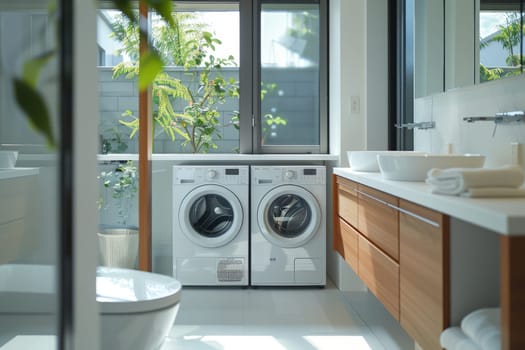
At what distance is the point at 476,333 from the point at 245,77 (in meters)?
3.44

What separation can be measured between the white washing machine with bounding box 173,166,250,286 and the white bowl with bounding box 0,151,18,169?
8.68 ft

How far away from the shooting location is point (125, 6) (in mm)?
683

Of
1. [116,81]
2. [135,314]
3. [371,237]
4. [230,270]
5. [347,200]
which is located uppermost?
[116,81]

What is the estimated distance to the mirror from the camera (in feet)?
7.64

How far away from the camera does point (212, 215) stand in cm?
425

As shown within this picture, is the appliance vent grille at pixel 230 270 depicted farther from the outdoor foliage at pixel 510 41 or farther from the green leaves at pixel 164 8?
the green leaves at pixel 164 8

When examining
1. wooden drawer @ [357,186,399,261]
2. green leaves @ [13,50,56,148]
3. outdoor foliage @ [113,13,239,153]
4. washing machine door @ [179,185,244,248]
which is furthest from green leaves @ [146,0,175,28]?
outdoor foliage @ [113,13,239,153]

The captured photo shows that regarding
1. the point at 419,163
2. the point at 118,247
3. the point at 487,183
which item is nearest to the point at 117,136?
the point at 118,247

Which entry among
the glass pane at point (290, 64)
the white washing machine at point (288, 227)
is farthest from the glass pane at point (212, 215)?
the glass pane at point (290, 64)

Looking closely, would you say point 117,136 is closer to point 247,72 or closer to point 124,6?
point 247,72

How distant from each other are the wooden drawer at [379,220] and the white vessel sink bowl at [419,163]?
4.4 inches

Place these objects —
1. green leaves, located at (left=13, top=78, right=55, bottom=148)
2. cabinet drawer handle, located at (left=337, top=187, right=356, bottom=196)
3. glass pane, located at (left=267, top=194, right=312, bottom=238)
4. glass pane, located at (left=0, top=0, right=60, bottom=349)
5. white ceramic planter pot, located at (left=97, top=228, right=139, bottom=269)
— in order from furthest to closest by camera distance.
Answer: glass pane, located at (left=267, top=194, right=312, bottom=238), cabinet drawer handle, located at (left=337, top=187, right=356, bottom=196), white ceramic planter pot, located at (left=97, top=228, right=139, bottom=269), glass pane, located at (left=0, top=0, right=60, bottom=349), green leaves, located at (left=13, top=78, right=55, bottom=148)

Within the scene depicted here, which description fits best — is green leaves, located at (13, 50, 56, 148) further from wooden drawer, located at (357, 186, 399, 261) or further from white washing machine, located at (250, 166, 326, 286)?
white washing machine, located at (250, 166, 326, 286)

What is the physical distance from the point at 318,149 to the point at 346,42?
934mm
